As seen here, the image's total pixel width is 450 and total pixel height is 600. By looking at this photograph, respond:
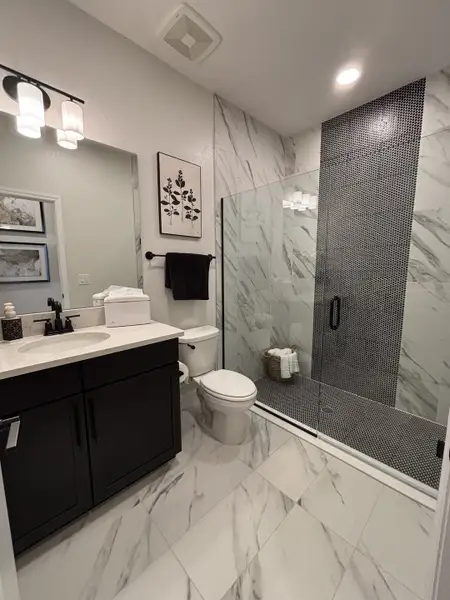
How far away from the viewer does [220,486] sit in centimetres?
→ 144

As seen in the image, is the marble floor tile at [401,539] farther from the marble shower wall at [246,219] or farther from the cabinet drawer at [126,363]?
the marble shower wall at [246,219]

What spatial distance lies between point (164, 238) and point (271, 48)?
54.9 inches

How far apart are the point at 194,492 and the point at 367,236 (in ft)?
7.47

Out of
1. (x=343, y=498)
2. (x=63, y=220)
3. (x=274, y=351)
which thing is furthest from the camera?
(x=274, y=351)

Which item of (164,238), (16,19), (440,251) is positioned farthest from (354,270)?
(16,19)

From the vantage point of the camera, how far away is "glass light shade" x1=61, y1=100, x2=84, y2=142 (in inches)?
53.5

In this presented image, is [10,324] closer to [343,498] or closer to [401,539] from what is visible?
[343,498]

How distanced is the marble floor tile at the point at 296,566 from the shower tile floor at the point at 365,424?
0.69 m

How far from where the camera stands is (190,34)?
60.7 inches

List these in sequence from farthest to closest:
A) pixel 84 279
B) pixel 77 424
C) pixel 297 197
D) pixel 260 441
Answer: pixel 297 197, pixel 260 441, pixel 84 279, pixel 77 424

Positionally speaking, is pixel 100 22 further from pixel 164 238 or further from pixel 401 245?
pixel 401 245

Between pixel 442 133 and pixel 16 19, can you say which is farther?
pixel 442 133

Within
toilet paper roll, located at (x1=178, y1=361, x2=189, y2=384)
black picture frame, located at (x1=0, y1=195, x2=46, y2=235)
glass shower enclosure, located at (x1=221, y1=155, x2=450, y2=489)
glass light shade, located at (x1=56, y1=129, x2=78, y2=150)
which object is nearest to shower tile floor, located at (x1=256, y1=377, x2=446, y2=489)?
glass shower enclosure, located at (x1=221, y1=155, x2=450, y2=489)

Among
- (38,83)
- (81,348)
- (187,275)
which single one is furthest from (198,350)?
(38,83)
